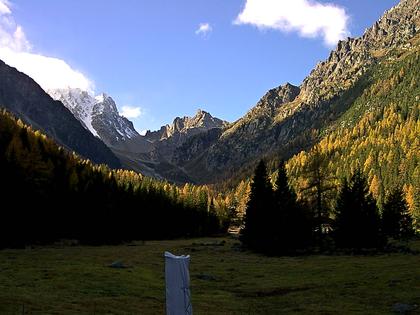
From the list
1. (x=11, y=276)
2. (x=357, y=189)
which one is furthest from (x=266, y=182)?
(x=11, y=276)

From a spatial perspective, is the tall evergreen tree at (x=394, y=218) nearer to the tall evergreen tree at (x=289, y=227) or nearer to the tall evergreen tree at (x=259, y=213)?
the tall evergreen tree at (x=289, y=227)

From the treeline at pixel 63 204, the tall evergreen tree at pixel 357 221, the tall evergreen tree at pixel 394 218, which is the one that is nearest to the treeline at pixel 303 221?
the tall evergreen tree at pixel 357 221

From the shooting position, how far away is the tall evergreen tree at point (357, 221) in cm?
6919

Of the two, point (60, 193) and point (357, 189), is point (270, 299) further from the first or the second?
point (60, 193)

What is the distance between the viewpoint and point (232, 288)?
42594 mm

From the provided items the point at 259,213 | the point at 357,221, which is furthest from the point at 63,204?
the point at 357,221

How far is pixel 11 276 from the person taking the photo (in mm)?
40625

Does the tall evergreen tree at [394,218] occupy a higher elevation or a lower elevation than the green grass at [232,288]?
higher

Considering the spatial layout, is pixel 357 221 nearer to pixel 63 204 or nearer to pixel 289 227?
pixel 289 227

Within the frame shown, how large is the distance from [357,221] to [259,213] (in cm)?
1629

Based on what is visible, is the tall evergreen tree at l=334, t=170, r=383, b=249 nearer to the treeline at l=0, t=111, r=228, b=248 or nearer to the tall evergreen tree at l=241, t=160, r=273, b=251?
the tall evergreen tree at l=241, t=160, r=273, b=251

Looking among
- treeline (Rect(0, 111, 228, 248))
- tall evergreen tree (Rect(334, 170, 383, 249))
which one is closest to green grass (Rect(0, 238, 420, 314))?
tall evergreen tree (Rect(334, 170, 383, 249))

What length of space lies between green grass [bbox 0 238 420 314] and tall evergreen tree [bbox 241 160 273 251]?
17.7 m

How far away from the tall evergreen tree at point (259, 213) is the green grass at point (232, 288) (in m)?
17.7
